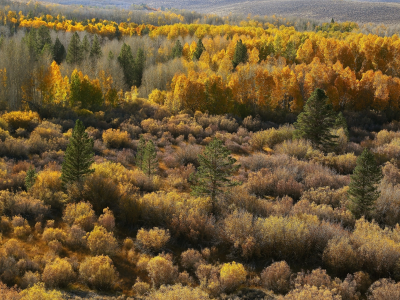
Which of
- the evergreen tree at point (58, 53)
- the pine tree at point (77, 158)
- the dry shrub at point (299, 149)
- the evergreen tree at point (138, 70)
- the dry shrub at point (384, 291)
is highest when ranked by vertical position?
the evergreen tree at point (58, 53)

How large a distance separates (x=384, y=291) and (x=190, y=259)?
4.55m

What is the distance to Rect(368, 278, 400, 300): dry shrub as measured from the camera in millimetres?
6467

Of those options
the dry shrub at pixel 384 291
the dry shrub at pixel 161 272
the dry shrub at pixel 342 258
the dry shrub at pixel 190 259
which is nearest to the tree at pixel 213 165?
the dry shrub at pixel 190 259

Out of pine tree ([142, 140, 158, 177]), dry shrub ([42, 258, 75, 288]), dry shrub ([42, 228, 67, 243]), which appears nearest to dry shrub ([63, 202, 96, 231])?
dry shrub ([42, 228, 67, 243])

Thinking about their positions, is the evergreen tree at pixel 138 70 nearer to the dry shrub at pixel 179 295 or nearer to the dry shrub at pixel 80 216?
the dry shrub at pixel 80 216

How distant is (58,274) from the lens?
7250 millimetres

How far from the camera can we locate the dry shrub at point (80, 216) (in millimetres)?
9844

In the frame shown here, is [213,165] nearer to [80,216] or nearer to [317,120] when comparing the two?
[80,216]

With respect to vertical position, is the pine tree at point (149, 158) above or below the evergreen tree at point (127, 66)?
below

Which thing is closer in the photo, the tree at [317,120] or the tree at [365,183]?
the tree at [365,183]

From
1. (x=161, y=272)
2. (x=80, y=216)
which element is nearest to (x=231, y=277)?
(x=161, y=272)

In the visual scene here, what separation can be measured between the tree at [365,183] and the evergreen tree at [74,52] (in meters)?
52.6

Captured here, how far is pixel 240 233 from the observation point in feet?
29.7

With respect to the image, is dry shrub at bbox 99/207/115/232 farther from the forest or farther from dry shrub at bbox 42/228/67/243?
dry shrub at bbox 42/228/67/243
